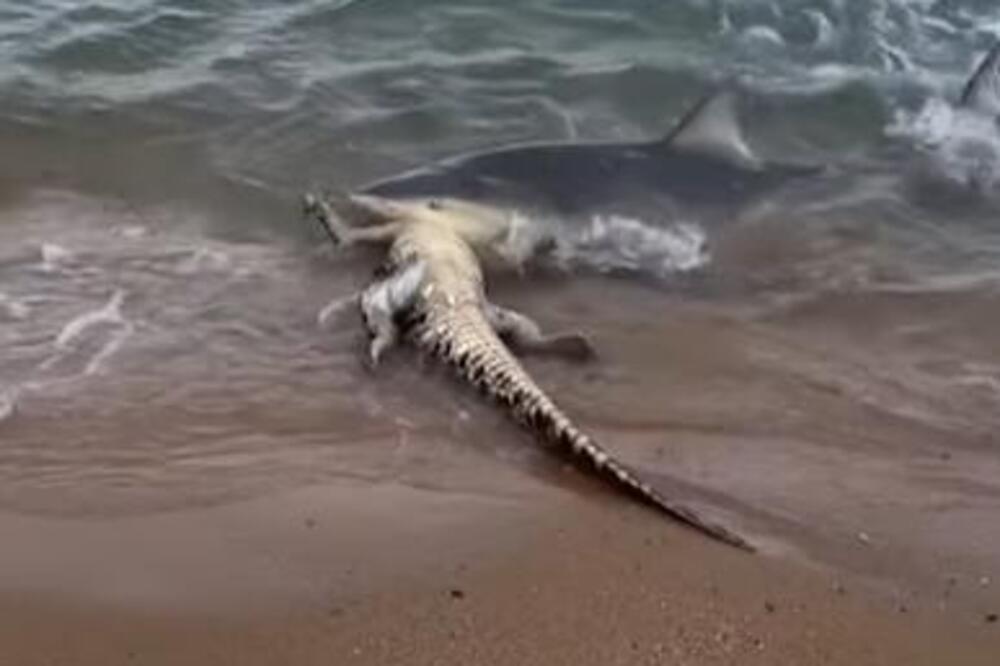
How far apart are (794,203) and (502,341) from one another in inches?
79.2

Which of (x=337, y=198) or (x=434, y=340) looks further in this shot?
(x=337, y=198)

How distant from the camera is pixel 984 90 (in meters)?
7.79

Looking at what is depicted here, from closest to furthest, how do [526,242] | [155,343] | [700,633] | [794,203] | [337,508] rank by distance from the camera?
[700,633]
[337,508]
[155,343]
[526,242]
[794,203]

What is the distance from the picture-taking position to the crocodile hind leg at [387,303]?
4.89m

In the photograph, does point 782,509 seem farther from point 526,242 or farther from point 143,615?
point 526,242

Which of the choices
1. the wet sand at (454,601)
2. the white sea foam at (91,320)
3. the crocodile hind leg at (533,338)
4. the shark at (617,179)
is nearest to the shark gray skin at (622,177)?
the shark at (617,179)

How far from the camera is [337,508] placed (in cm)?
383

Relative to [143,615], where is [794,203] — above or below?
below

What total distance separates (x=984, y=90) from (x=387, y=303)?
153 inches

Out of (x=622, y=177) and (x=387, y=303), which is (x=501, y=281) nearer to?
(x=387, y=303)

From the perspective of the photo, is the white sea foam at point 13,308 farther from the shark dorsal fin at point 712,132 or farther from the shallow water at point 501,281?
the shark dorsal fin at point 712,132

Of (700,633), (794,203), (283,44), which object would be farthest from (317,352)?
(283,44)

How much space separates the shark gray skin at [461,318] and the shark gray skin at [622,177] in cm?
14

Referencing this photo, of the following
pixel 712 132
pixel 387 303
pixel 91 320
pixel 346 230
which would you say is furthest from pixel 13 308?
pixel 712 132
